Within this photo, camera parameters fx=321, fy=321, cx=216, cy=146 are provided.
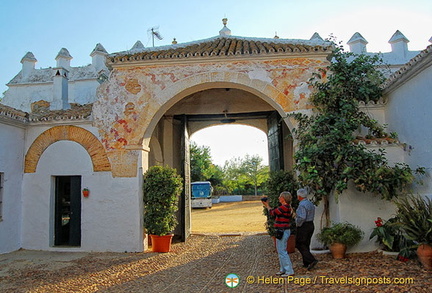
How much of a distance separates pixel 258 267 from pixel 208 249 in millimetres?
2670

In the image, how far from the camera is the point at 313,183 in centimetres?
708

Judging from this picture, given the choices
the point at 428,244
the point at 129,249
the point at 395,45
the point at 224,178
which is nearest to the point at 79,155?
the point at 129,249

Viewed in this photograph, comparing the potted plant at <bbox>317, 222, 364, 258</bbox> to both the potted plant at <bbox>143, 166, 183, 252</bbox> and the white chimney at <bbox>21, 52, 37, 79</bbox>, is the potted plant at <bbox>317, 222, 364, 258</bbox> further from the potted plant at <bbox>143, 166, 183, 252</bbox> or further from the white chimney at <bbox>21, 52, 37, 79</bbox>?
the white chimney at <bbox>21, 52, 37, 79</bbox>

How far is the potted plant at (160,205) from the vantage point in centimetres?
848

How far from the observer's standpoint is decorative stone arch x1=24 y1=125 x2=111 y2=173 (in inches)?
352

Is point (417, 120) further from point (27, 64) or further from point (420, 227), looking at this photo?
point (27, 64)

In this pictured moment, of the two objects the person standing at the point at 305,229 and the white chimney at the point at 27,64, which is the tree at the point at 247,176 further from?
the person standing at the point at 305,229

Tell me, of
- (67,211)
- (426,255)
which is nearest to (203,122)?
(67,211)

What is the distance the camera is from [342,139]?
277 inches

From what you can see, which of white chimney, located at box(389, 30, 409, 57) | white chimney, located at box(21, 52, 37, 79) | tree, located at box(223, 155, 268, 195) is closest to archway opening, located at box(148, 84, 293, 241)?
white chimney, located at box(389, 30, 409, 57)

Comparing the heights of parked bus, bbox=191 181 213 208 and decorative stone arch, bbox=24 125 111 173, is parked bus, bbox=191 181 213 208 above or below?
below

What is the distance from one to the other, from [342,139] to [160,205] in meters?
4.81

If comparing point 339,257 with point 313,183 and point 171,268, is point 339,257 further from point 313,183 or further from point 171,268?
point 171,268

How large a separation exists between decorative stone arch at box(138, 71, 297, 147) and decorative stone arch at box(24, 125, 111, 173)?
130cm
